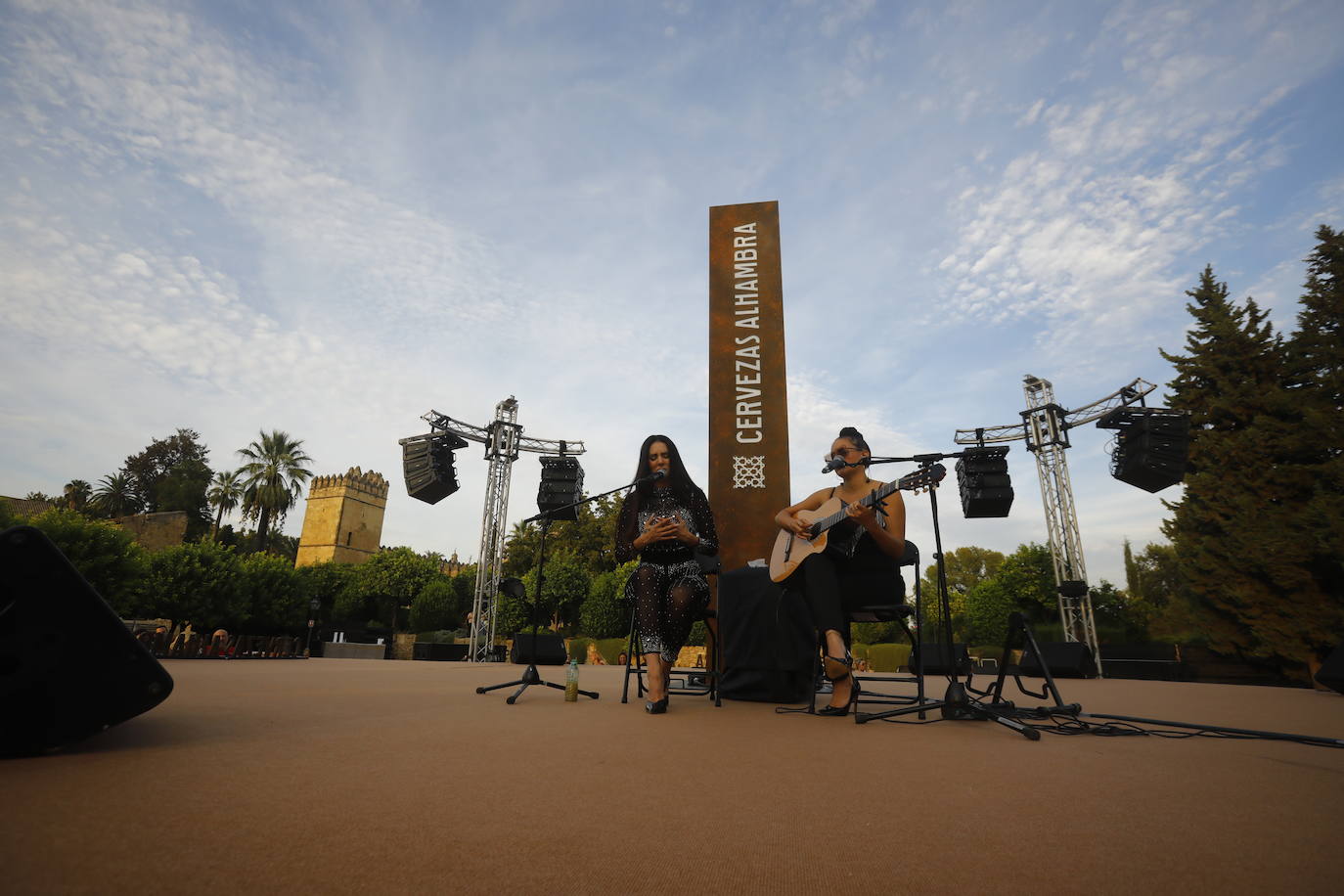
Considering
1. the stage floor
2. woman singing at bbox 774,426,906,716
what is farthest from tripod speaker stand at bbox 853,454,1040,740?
the stage floor

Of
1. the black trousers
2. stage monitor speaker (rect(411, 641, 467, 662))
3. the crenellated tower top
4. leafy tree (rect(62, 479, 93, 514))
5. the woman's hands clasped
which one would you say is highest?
the crenellated tower top

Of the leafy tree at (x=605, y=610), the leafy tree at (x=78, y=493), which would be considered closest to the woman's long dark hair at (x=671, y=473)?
the leafy tree at (x=605, y=610)

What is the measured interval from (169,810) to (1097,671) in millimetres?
13238

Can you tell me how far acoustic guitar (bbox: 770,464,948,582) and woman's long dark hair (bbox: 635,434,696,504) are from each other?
688 millimetres

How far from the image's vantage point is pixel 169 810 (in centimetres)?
105

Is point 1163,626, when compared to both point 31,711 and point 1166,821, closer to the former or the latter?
point 1166,821

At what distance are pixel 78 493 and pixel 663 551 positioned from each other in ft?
150

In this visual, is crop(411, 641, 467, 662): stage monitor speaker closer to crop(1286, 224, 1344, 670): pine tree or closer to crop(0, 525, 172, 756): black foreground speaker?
crop(0, 525, 172, 756): black foreground speaker

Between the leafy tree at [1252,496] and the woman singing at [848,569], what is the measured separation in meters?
10.8

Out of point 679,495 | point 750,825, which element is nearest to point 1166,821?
point 750,825

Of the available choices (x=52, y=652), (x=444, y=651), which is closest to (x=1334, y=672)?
(x=52, y=652)

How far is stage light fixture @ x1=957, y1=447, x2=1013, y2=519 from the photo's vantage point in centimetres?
1103

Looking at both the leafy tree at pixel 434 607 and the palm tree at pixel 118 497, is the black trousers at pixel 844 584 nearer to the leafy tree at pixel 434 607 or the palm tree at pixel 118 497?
the leafy tree at pixel 434 607

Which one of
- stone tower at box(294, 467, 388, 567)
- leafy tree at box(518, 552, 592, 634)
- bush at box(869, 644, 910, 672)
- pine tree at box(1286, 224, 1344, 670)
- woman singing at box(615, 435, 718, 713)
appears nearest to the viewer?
woman singing at box(615, 435, 718, 713)
